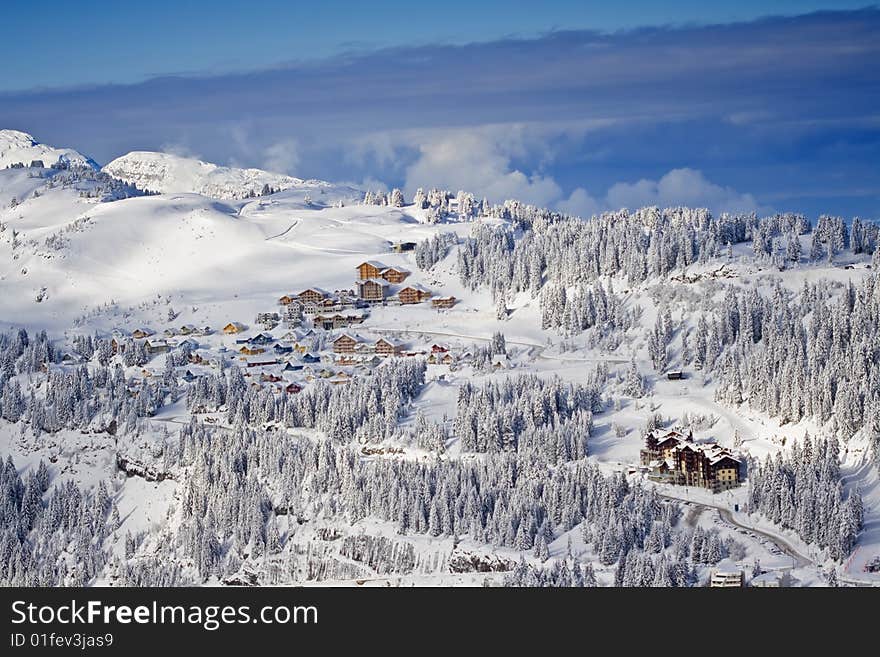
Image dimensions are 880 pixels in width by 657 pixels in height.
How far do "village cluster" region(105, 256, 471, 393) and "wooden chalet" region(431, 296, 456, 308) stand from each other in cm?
8

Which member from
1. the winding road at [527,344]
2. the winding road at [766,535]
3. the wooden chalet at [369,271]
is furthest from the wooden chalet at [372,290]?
the winding road at [766,535]

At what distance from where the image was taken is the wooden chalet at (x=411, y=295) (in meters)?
176

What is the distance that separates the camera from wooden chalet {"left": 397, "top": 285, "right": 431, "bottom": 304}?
176375 mm

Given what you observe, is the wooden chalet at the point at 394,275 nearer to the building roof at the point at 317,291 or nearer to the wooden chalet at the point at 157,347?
the building roof at the point at 317,291

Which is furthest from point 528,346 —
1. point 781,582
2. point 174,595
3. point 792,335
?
point 174,595

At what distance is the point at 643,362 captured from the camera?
13875cm

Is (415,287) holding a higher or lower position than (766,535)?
higher

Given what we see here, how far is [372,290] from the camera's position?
587ft

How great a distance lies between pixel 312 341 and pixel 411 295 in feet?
70.3

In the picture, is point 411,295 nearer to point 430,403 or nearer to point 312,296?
point 312,296

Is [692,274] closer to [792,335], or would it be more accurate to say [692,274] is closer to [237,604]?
[792,335]

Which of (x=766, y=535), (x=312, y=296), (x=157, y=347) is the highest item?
(x=312, y=296)

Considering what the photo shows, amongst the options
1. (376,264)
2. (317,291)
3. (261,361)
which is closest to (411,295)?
(317,291)

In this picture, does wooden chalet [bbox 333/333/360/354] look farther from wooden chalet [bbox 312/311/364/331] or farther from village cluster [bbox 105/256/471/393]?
wooden chalet [bbox 312/311/364/331]
